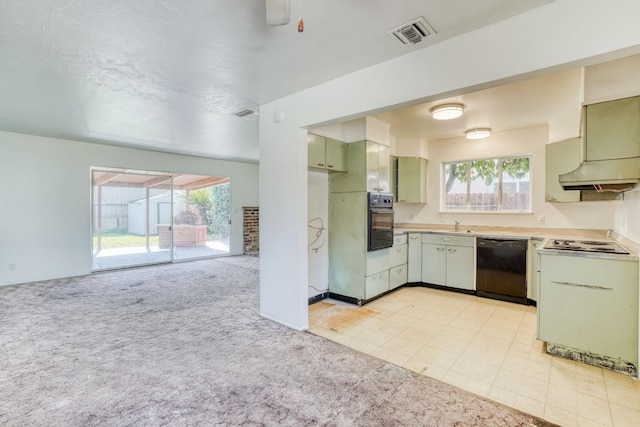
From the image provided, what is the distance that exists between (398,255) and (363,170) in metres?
1.56

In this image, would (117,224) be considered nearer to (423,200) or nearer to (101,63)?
(101,63)

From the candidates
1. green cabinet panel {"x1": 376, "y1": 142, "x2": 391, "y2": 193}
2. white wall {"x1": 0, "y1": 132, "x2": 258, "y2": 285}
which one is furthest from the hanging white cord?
white wall {"x1": 0, "y1": 132, "x2": 258, "y2": 285}

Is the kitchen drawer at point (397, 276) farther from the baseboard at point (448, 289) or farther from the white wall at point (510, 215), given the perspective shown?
the white wall at point (510, 215)

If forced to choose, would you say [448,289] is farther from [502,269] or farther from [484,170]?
[484,170]

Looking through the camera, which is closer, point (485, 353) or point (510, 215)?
point (485, 353)

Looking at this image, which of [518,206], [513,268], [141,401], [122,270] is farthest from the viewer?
[122,270]

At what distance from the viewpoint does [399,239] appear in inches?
189

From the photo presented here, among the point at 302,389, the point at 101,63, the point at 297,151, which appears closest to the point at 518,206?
the point at 297,151

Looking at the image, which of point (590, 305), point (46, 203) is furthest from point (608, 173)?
point (46, 203)

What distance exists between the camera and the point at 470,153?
5.18 meters

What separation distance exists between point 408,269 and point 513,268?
1.48 m

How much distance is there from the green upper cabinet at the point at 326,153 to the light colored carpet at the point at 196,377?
6.58ft

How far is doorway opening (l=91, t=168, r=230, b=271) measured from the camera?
6.18m

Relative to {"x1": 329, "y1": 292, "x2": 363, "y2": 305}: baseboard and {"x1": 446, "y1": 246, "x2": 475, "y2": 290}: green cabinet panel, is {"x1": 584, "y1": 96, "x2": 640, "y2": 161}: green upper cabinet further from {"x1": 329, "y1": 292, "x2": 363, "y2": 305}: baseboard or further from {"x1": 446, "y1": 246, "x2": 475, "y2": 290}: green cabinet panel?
{"x1": 329, "y1": 292, "x2": 363, "y2": 305}: baseboard
